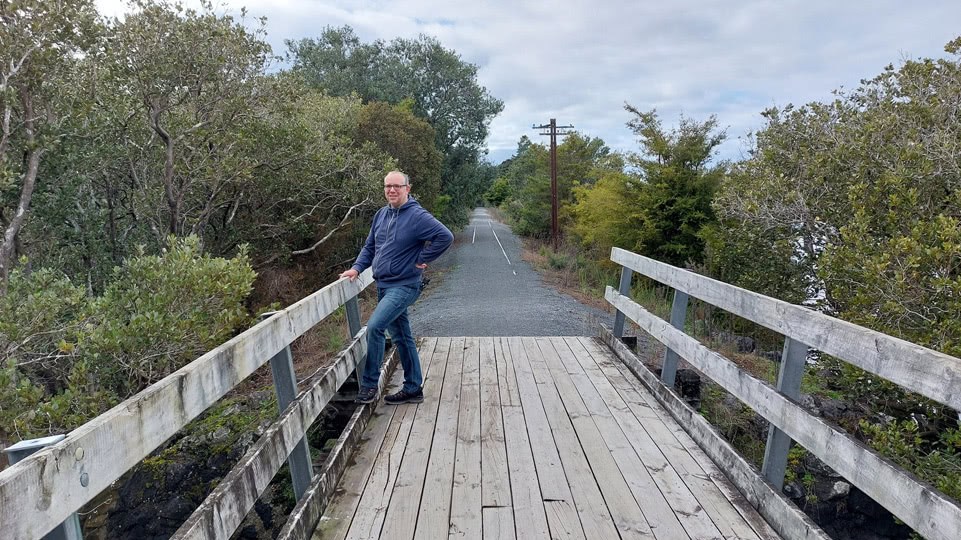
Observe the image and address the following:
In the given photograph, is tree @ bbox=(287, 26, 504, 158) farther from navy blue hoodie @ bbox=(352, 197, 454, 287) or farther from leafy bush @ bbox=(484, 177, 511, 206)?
leafy bush @ bbox=(484, 177, 511, 206)

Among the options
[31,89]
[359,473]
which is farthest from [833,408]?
[31,89]

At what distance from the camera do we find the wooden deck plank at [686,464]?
2.81 m

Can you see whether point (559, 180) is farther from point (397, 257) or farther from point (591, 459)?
point (591, 459)

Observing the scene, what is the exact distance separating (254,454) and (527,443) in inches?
74.7

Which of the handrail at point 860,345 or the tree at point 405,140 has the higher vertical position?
the tree at point 405,140

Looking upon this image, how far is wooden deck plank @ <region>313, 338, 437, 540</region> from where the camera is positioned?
2844 mm

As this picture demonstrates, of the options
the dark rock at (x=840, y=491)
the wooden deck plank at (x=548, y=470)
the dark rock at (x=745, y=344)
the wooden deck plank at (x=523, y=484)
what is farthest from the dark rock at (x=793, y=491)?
the dark rock at (x=745, y=344)

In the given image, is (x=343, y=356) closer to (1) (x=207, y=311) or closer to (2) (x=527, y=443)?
(2) (x=527, y=443)

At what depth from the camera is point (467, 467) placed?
136 inches

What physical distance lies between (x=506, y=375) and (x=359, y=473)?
85.1 inches

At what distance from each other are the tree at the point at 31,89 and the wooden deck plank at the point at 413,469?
17.9 feet

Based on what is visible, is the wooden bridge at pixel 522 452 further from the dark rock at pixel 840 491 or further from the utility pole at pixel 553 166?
the utility pole at pixel 553 166

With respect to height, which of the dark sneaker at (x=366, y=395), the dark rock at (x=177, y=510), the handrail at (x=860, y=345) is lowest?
the dark rock at (x=177, y=510)

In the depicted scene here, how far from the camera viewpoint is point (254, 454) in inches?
94.9
